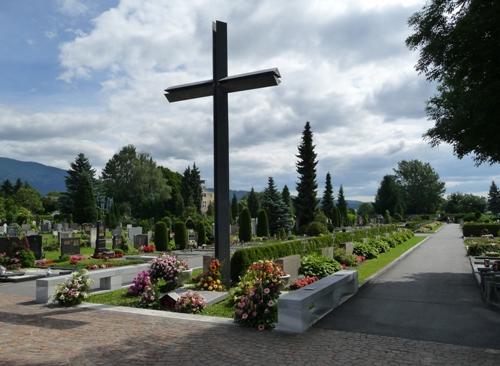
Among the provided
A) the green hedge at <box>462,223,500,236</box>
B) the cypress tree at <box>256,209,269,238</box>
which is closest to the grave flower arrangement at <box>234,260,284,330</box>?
the cypress tree at <box>256,209,269,238</box>

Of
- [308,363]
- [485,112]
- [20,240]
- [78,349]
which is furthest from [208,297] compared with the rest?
[20,240]

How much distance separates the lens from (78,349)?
19.1 feet

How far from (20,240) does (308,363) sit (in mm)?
15169

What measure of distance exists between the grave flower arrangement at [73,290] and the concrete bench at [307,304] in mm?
4399

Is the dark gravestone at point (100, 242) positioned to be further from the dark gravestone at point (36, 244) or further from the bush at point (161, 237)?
the bush at point (161, 237)

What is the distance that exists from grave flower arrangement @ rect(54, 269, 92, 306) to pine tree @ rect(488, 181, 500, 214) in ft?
361

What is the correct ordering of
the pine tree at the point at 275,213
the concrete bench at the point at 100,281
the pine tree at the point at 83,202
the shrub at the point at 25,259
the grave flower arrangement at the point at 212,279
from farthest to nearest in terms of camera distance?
the pine tree at the point at 83,202, the pine tree at the point at 275,213, the shrub at the point at 25,259, the grave flower arrangement at the point at 212,279, the concrete bench at the point at 100,281

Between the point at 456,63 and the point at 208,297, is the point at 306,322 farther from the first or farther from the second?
the point at 456,63

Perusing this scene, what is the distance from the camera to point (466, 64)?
8.90m

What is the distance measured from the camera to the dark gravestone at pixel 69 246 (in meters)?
19.5

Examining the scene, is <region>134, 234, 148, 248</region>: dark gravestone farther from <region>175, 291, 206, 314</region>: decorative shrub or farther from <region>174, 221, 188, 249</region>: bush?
<region>175, 291, 206, 314</region>: decorative shrub

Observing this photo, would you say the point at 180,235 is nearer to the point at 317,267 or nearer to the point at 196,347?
the point at 317,267


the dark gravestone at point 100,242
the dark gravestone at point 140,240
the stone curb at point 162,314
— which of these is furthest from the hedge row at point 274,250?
the dark gravestone at point 140,240

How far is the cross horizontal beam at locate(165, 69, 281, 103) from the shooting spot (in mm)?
9195
